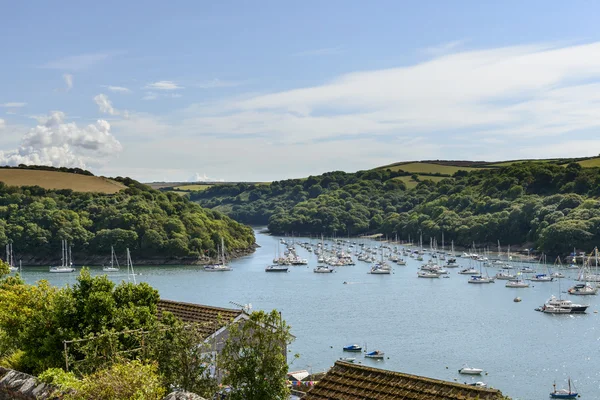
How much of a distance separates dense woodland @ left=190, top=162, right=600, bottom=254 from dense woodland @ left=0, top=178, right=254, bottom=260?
35.0 meters

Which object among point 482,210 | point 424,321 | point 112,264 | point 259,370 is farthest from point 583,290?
point 112,264

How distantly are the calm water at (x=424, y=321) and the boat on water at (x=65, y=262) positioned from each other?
5211 millimetres

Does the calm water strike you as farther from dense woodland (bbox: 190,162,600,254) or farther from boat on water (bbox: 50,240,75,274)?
dense woodland (bbox: 190,162,600,254)

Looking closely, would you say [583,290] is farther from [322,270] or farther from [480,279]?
[322,270]

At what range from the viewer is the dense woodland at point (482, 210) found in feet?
368

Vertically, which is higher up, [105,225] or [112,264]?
[105,225]

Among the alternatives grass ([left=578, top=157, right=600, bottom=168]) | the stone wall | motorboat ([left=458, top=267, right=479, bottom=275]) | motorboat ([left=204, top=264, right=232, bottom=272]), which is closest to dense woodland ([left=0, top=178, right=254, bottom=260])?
motorboat ([left=204, top=264, right=232, bottom=272])

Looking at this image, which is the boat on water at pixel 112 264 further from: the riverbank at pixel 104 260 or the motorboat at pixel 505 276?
the motorboat at pixel 505 276

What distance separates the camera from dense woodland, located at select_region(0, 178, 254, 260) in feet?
402

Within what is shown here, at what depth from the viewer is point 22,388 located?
12.0 m

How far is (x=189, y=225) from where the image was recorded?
131375 mm

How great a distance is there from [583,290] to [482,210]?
6567 cm

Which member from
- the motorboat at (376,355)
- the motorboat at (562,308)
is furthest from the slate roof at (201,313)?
the motorboat at (562,308)

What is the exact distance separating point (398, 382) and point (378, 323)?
46754 millimetres
